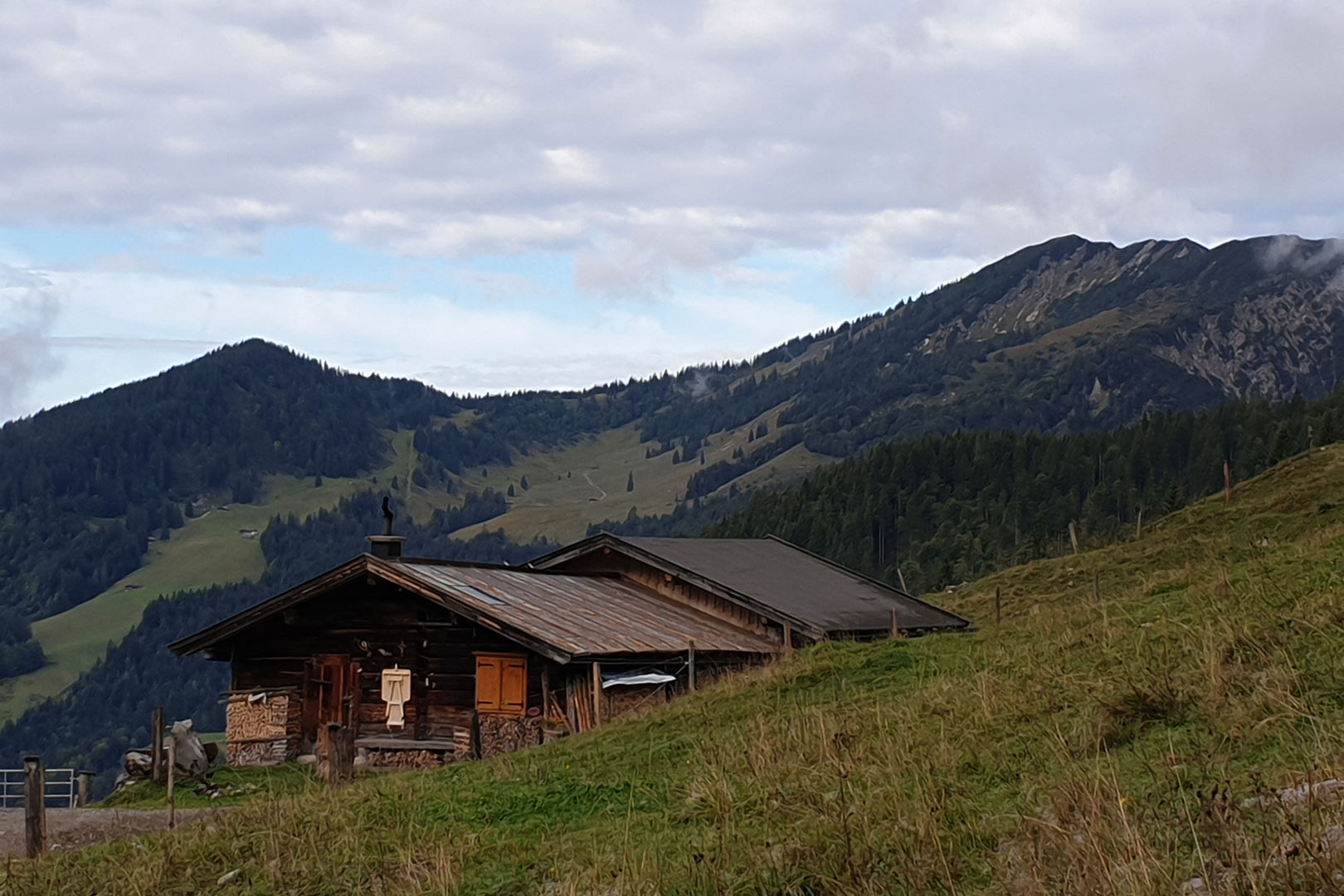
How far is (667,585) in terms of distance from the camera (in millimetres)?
41125

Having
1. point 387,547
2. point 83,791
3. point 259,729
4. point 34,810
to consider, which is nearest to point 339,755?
point 34,810

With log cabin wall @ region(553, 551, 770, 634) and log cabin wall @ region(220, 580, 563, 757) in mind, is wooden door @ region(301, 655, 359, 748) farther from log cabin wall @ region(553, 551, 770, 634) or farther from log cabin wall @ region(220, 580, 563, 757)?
log cabin wall @ region(553, 551, 770, 634)

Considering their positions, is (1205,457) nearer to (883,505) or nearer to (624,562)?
(883,505)

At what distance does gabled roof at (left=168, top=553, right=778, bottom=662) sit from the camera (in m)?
30.9

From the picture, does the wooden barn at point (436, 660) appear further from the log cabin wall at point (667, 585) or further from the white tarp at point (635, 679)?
the log cabin wall at point (667, 585)

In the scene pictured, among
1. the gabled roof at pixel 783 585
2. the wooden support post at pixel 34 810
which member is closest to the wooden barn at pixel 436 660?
the gabled roof at pixel 783 585

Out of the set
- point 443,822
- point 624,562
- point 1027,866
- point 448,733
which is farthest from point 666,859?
point 624,562

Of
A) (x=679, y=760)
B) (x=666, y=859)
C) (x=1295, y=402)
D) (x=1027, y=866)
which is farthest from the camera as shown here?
(x=1295, y=402)

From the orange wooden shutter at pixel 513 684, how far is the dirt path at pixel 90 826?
8.76m

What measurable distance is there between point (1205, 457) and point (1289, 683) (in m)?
148

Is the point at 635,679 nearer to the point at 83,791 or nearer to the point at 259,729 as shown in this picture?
the point at 259,729

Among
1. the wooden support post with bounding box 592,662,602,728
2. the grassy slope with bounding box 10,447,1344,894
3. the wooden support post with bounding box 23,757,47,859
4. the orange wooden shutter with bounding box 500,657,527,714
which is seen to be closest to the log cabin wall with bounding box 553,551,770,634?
the orange wooden shutter with bounding box 500,657,527,714

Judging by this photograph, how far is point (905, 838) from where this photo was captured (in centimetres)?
882

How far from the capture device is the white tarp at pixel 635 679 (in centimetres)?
3123
